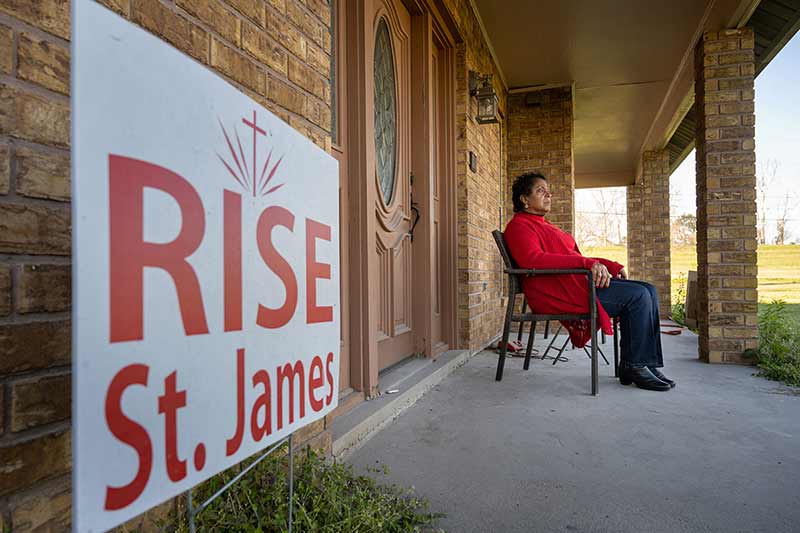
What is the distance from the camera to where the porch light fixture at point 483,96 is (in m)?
4.00

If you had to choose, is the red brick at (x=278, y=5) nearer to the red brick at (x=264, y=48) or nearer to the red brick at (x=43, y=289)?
the red brick at (x=264, y=48)

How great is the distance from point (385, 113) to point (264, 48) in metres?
1.65

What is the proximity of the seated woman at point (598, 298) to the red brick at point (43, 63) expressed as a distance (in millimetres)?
2574

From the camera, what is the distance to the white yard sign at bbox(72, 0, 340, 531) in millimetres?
509

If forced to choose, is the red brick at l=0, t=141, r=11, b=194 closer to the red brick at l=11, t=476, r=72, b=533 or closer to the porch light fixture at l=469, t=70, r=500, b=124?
the red brick at l=11, t=476, r=72, b=533

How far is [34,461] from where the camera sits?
774 mm

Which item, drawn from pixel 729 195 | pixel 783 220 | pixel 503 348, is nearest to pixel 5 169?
pixel 503 348

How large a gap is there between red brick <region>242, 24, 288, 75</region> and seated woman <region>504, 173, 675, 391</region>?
80.7 inches

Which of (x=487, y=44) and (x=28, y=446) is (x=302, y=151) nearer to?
(x=28, y=446)

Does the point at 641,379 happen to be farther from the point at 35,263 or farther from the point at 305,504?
the point at 35,263

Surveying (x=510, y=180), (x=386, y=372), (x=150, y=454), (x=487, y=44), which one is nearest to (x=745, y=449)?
(x=386, y=372)

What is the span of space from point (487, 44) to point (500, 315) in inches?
106

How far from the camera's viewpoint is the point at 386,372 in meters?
2.81

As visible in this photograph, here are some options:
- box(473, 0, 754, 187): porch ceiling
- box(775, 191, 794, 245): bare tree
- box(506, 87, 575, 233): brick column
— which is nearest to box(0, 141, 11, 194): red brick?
box(473, 0, 754, 187): porch ceiling
